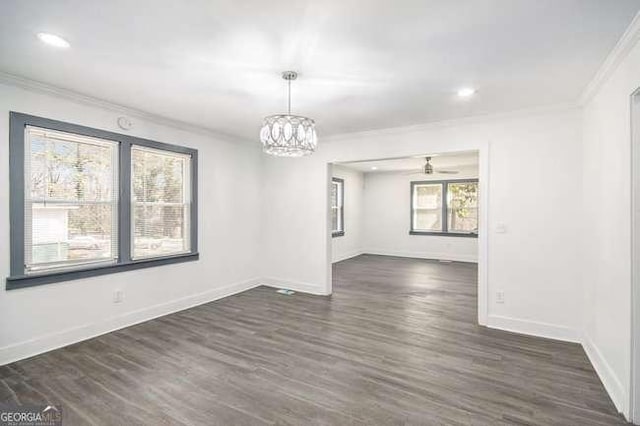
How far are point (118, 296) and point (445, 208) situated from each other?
7.90m

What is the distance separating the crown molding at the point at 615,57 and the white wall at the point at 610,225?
0.03m

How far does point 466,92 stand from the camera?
313 cm

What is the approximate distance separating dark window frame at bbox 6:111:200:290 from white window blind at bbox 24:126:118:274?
6 cm

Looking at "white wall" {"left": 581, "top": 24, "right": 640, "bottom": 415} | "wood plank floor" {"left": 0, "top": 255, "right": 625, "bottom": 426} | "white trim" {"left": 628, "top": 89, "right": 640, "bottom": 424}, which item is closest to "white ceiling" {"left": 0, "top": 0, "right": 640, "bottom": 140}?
"white wall" {"left": 581, "top": 24, "right": 640, "bottom": 415}

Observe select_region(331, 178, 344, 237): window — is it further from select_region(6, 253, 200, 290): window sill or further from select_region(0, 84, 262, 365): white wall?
select_region(6, 253, 200, 290): window sill

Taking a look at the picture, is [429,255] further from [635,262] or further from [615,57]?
[615,57]

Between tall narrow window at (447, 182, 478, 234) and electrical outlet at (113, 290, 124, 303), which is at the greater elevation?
tall narrow window at (447, 182, 478, 234)

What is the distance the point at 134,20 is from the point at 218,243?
3.48 m

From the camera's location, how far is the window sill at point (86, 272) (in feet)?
9.62

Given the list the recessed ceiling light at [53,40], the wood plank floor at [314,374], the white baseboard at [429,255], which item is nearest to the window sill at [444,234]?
the white baseboard at [429,255]

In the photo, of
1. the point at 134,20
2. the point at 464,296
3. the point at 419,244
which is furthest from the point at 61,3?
the point at 419,244

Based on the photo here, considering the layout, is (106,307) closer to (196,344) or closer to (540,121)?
(196,344)

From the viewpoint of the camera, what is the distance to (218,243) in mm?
4984

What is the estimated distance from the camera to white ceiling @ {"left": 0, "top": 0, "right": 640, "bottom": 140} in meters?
1.86
